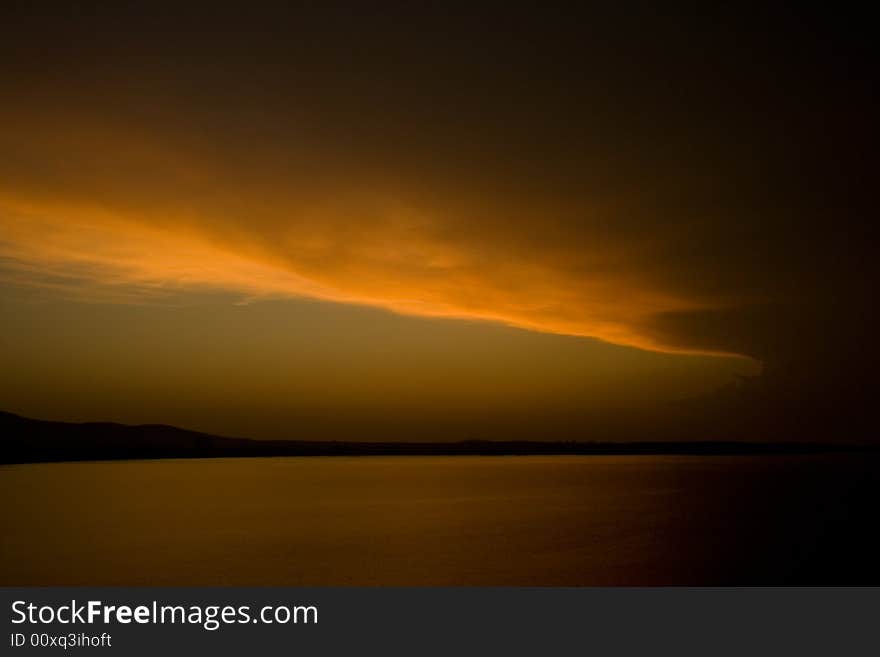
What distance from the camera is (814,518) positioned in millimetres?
34656

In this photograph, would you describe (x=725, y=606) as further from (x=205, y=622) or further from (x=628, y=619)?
(x=205, y=622)

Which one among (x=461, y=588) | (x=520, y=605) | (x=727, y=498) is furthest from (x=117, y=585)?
(x=727, y=498)

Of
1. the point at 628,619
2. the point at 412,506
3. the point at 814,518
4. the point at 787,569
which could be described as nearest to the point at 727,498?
the point at 814,518

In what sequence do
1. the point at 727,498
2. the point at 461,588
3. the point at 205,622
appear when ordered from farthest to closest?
the point at 727,498 → the point at 461,588 → the point at 205,622

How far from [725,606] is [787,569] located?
7039 millimetres

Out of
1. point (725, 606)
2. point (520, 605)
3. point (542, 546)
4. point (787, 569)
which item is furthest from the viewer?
point (542, 546)

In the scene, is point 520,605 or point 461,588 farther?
point 461,588

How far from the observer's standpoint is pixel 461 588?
19.8 metres

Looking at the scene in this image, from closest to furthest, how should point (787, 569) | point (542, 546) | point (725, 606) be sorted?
point (725, 606)
point (787, 569)
point (542, 546)

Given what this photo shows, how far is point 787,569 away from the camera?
21344 millimetres

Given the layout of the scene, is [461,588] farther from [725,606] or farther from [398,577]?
[725,606]

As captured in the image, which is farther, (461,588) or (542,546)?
(542,546)

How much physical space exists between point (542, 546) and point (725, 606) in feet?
41.6

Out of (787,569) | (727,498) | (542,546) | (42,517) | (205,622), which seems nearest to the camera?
(205,622)
